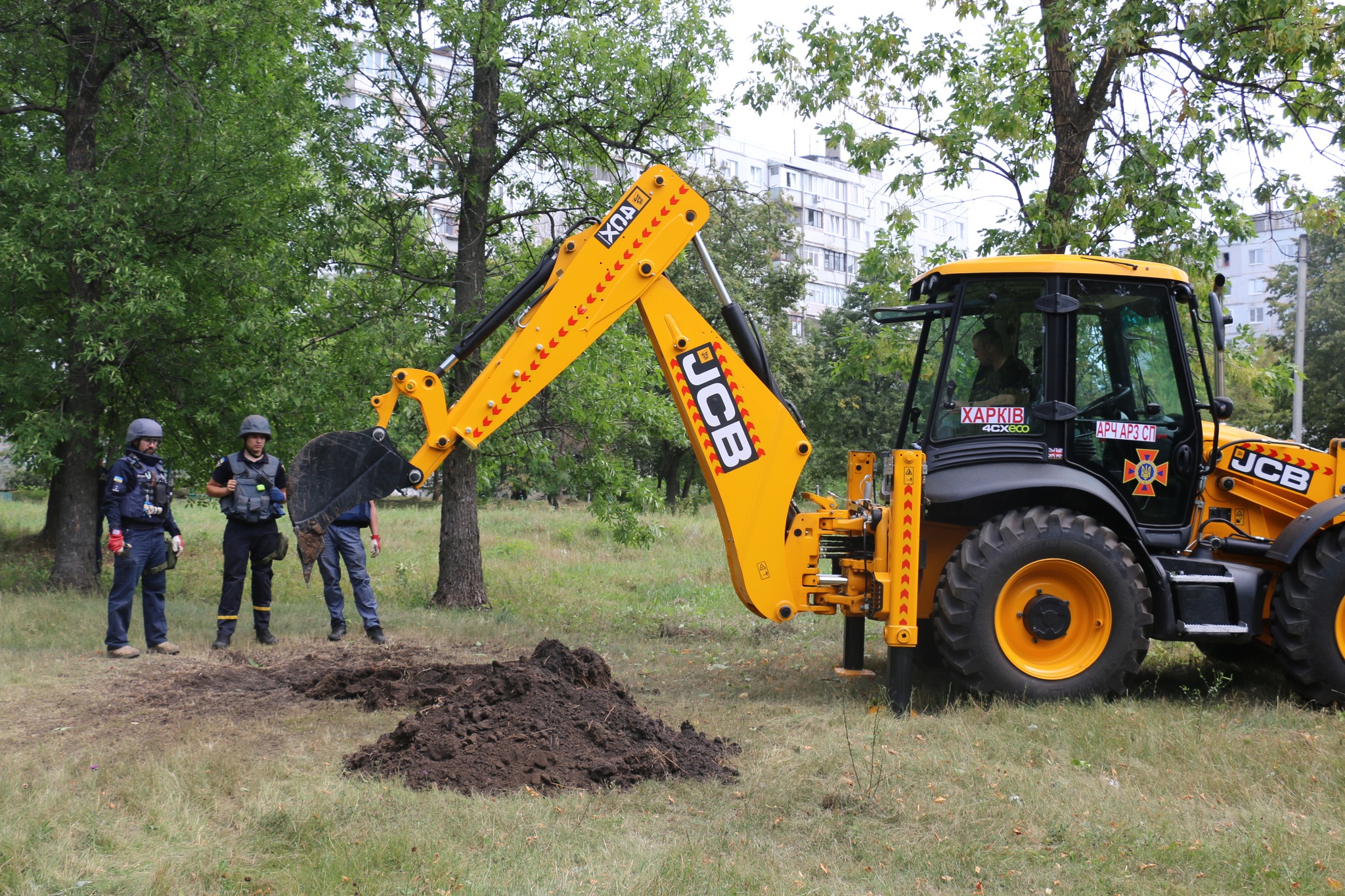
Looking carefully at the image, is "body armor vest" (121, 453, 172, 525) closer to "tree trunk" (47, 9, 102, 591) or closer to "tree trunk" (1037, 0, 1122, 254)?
"tree trunk" (47, 9, 102, 591)

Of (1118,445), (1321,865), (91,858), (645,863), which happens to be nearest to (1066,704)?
(1118,445)

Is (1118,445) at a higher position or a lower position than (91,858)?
higher

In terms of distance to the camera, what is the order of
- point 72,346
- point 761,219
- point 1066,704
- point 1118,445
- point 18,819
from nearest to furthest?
point 18,819 < point 1066,704 < point 1118,445 < point 72,346 < point 761,219

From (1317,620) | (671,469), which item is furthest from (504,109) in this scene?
(671,469)

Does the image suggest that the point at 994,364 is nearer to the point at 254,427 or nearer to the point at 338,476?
the point at 338,476

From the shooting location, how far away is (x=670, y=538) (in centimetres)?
2125

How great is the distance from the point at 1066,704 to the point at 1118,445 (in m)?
1.77

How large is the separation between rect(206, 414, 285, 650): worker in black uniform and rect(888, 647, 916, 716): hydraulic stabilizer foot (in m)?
5.53

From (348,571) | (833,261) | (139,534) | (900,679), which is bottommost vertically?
(900,679)

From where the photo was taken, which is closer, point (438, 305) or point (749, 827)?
point (749, 827)

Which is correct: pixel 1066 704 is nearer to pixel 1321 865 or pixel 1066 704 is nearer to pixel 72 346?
pixel 1321 865

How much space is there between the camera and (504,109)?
11.8 m

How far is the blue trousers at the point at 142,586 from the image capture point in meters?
8.75

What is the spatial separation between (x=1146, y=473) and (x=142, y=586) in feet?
25.6
